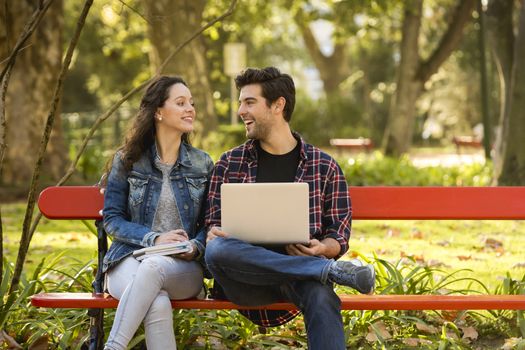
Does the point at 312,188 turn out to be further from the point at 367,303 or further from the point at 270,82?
the point at 367,303

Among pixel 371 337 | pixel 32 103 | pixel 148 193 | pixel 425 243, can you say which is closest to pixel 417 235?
pixel 425 243

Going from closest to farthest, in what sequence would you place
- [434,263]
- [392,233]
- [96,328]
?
[96,328] < [434,263] < [392,233]

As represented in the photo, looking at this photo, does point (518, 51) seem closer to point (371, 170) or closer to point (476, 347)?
point (371, 170)

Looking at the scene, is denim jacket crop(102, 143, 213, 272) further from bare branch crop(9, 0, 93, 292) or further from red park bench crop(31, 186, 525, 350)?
bare branch crop(9, 0, 93, 292)

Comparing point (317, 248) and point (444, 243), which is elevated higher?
point (317, 248)

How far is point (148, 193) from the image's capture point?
4.79 metres

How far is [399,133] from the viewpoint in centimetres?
2062

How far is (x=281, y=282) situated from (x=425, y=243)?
434 centimetres

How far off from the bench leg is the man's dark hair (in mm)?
1253

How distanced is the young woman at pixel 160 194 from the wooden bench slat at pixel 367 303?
0.10m

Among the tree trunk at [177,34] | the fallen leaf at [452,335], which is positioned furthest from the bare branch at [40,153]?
the tree trunk at [177,34]

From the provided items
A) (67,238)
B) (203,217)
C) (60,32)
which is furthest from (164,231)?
(60,32)

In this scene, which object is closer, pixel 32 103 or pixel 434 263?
pixel 434 263

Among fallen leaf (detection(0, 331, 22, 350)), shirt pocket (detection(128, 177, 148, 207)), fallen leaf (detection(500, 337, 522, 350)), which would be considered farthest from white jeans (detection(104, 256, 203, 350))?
fallen leaf (detection(500, 337, 522, 350))
